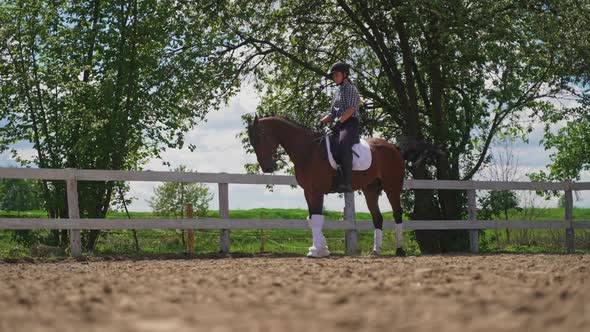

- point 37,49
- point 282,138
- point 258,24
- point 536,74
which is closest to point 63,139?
point 37,49

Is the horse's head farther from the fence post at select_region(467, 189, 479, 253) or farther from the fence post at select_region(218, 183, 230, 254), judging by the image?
the fence post at select_region(467, 189, 479, 253)

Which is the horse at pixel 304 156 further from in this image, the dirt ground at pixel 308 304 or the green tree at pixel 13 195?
the green tree at pixel 13 195

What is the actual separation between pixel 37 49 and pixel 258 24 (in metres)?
5.55

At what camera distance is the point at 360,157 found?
1159 cm

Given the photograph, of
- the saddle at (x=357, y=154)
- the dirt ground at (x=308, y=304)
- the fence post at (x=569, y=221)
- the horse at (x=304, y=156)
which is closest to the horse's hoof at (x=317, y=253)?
the horse at (x=304, y=156)

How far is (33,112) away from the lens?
18391mm

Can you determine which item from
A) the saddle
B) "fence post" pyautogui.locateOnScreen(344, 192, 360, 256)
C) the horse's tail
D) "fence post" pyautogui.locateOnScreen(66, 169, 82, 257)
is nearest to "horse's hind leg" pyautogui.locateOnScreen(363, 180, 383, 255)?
the saddle

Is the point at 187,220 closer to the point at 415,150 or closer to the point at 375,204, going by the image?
the point at 375,204

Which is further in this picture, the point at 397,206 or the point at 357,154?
the point at 397,206

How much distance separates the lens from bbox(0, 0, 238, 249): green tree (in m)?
17.4

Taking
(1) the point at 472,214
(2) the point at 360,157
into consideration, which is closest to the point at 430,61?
(1) the point at 472,214

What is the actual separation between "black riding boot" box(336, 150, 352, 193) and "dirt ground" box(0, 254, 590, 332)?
486cm

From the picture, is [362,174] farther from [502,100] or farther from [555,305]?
[555,305]

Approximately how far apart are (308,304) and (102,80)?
48.2 ft
